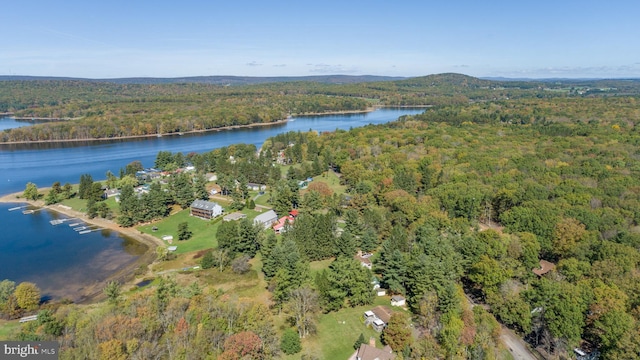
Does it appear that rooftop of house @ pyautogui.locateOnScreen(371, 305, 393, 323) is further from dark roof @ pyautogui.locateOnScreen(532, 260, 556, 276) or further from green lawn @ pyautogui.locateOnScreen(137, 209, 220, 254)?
green lawn @ pyautogui.locateOnScreen(137, 209, 220, 254)

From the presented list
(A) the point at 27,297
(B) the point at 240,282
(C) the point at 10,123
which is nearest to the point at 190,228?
(B) the point at 240,282

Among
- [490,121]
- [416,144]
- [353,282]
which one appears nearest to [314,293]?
[353,282]

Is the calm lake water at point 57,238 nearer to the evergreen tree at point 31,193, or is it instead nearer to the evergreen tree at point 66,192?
the evergreen tree at point 31,193

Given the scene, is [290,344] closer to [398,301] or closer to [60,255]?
[398,301]

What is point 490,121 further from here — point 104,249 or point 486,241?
point 104,249

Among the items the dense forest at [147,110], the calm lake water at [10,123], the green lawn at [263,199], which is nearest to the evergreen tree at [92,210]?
the green lawn at [263,199]
